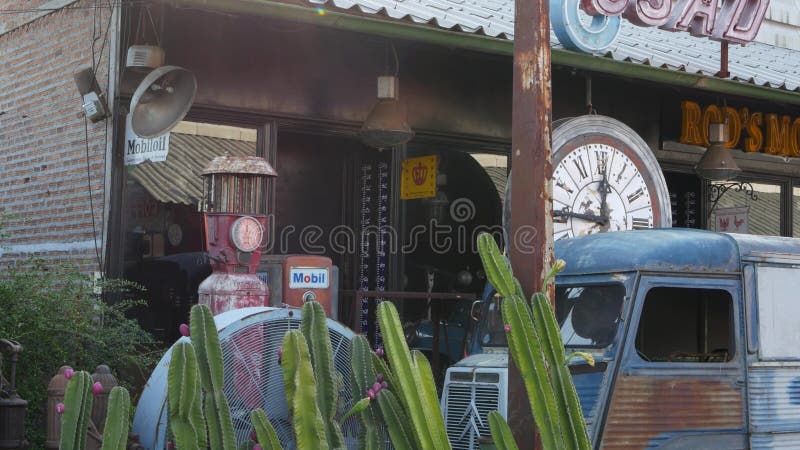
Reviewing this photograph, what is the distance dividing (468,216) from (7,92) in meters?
4.77

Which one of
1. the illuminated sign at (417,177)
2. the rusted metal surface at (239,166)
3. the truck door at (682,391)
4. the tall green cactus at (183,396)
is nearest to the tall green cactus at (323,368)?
the tall green cactus at (183,396)

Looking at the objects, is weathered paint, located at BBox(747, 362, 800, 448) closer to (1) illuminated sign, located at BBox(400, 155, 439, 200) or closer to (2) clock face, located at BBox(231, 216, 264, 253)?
(2) clock face, located at BBox(231, 216, 264, 253)

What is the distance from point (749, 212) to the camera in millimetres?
13195

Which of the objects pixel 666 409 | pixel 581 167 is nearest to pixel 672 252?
pixel 666 409

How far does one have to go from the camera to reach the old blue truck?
19.8 ft

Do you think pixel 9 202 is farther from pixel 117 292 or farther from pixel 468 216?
pixel 468 216

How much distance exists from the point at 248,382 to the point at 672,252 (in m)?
2.52

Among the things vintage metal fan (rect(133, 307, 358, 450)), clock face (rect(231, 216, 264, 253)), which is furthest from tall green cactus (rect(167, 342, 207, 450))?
clock face (rect(231, 216, 264, 253))

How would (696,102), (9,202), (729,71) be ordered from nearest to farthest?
(9,202), (729,71), (696,102)

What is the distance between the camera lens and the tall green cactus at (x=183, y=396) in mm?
4652

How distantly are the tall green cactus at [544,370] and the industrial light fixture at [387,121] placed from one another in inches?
184

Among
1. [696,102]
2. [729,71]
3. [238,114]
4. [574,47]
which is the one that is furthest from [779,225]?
[238,114]

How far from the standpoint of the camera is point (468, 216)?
11727mm

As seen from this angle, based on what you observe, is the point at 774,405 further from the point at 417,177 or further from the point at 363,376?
the point at 417,177
